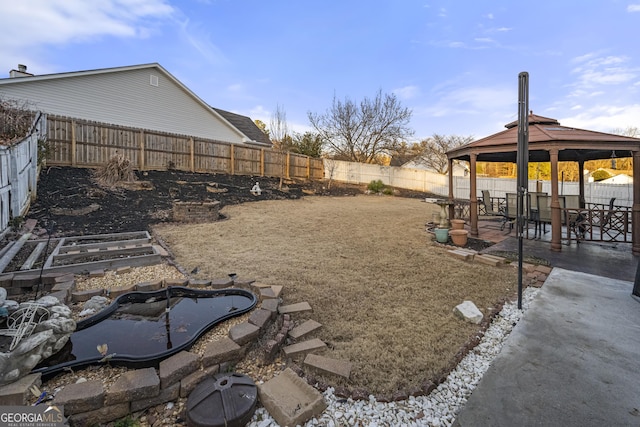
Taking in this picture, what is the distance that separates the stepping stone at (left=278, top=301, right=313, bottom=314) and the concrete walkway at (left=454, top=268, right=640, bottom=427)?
5.22ft

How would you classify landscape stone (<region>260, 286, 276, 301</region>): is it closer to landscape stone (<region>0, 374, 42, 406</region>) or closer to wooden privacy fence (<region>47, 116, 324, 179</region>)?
landscape stone (<region>0, 374, 42, 406</region>)

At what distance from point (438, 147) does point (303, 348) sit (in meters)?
26.8

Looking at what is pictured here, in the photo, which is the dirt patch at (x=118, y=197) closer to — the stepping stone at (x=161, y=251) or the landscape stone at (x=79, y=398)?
Result: the stepping stone at (x=161, y=251)

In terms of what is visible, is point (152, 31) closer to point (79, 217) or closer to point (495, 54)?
point (79, 217)

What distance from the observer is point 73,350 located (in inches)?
82.7

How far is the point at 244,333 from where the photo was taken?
220 cm

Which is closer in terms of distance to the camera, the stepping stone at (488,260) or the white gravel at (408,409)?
the white gravel at (408,409)

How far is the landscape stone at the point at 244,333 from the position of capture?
2.14 metres

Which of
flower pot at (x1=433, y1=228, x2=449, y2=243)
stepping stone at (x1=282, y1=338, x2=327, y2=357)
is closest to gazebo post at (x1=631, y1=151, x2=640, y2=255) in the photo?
flower pot at (x1=433, y1=228, x2=449, y2=243)

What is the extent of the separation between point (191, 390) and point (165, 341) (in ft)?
2.19

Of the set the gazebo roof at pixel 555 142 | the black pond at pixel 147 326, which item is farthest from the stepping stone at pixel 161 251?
the gazebo roof at pixel 555 142

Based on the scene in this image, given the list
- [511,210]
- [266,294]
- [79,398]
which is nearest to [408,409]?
[266,294]

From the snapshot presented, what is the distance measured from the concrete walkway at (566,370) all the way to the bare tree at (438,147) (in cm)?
2415

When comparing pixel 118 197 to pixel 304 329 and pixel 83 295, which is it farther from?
pixel 304 329
